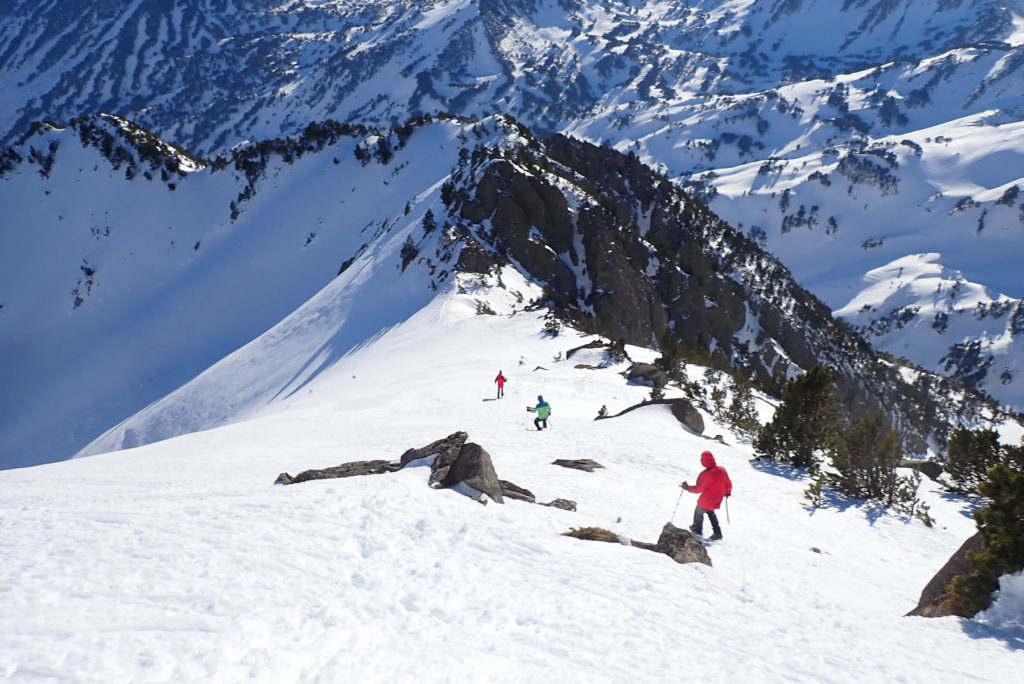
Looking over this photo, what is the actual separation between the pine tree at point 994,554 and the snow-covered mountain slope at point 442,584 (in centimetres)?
22

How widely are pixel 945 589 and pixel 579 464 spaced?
22.8 ft

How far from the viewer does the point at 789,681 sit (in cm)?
551

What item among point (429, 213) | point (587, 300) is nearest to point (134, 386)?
point (429, 213)

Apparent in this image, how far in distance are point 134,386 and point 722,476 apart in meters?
54.5

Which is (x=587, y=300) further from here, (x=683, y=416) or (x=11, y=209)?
(x=11, y=209)

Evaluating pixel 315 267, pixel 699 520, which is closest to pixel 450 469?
pixel 699 520

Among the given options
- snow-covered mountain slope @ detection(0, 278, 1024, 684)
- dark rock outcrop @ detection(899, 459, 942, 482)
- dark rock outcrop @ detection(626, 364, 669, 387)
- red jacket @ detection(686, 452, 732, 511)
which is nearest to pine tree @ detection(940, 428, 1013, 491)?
snow-covered mountain slope @ detection(0, 278, 1024, 684)

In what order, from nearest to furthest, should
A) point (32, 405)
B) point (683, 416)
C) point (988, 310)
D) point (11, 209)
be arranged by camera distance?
point (683, 416) < point (32, 405) < point (11, 209) < point (988, 310)

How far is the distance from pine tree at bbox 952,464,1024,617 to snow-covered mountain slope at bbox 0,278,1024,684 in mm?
219

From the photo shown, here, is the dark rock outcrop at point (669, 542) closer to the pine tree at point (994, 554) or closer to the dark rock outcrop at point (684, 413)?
the pine tree at point (994, 554)

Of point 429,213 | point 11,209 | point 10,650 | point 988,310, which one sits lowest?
point 988,310

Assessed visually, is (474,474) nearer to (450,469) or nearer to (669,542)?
(450,469)

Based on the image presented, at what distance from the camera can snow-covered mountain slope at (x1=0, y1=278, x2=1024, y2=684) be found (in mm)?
5113

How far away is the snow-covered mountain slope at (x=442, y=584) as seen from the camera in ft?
16.8
